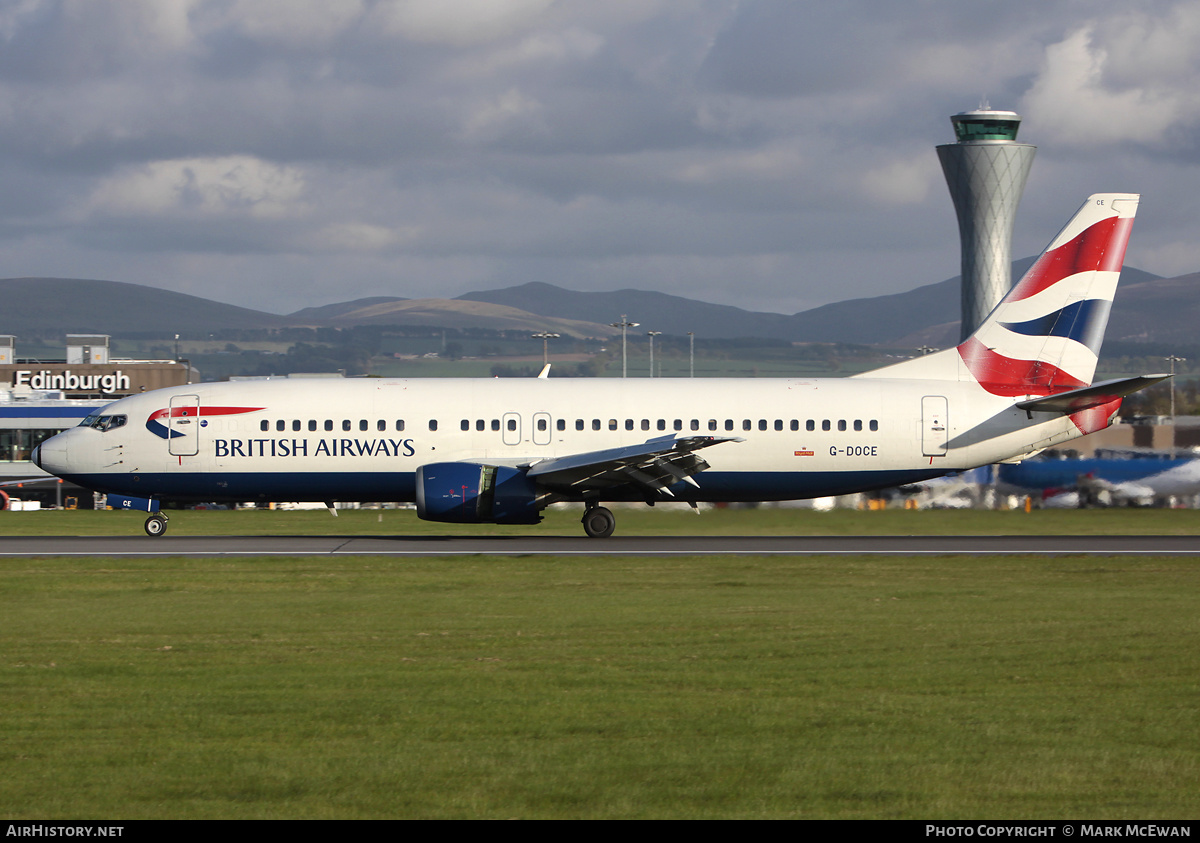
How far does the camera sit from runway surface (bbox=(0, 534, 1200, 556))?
29.2m

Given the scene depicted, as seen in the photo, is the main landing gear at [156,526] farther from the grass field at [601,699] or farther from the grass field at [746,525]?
the grass field at [601,699]

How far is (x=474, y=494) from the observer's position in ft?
104

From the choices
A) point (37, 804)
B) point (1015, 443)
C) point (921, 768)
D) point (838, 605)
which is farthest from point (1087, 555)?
point (37, 804)

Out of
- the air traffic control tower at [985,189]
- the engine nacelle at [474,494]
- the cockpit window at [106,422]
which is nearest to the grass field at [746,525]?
the engine nacelle at [474,494]

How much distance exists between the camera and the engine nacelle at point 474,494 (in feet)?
104

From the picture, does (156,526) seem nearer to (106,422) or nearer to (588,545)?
(106,422)

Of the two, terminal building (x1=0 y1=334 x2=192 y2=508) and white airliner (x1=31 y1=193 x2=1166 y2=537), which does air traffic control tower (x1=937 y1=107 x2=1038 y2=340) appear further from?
white airliner (x1=31 y1=193 x2=1166 y2=537)

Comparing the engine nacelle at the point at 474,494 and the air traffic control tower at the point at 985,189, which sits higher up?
the air traffic control tower at the point at 985,189

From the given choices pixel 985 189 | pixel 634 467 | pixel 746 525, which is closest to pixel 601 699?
pixel 634 467

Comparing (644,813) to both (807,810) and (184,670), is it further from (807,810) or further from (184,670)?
(184,670)

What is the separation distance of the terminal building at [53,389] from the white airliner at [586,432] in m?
43.6

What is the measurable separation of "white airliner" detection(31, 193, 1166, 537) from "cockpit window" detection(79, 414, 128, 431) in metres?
0.06

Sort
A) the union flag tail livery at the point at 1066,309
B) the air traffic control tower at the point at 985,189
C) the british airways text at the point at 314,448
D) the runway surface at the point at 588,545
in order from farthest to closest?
the air traffic control tower at the point at 985,189 < the union flag tail livery at the point at 1066,309 < the british airways text at the point at 314,448 < the runway surface at the point at 588,545

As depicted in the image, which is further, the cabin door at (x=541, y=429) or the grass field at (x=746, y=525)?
the grass field at (x=746, y=525)
